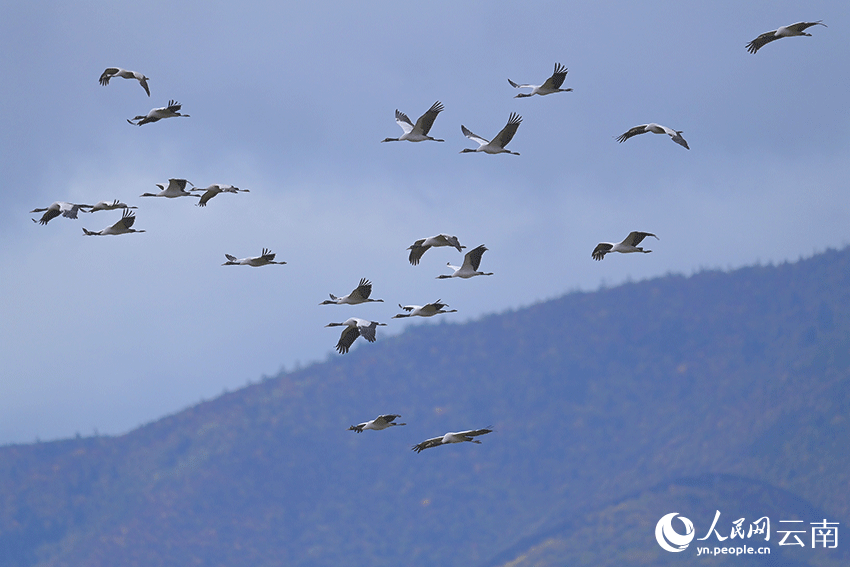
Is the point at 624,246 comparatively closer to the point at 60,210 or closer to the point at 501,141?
the point at 501,141

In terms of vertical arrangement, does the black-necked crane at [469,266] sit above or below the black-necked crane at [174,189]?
below

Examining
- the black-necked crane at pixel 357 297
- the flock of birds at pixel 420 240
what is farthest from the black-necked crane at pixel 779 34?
the black-necked crane at pixel 357 297

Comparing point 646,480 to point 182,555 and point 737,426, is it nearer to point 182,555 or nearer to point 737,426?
point 737,426

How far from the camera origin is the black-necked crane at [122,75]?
4319 centimetres

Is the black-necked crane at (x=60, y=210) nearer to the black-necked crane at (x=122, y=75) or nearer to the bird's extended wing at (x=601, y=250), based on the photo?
the black-necked crane at (x=122, y=75)

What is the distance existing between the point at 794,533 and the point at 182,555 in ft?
262

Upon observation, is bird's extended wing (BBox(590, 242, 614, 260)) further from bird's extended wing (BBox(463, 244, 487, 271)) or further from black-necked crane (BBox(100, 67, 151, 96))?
black-necked crane (BBox(100, 67, 151, 96))

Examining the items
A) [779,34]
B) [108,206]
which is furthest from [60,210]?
[779,34]

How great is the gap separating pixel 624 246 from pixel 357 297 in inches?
324

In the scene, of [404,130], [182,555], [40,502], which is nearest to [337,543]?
[182,555]

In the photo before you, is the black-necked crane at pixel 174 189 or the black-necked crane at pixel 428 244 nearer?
the black-necked crane at pixel 428 244

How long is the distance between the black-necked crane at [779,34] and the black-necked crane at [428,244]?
→ 9.90 m

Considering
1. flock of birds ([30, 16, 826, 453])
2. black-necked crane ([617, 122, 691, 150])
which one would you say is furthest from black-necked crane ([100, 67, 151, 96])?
black-necked crane ([617, 122, 691, 150])

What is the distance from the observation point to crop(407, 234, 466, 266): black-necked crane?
41.3 metres
